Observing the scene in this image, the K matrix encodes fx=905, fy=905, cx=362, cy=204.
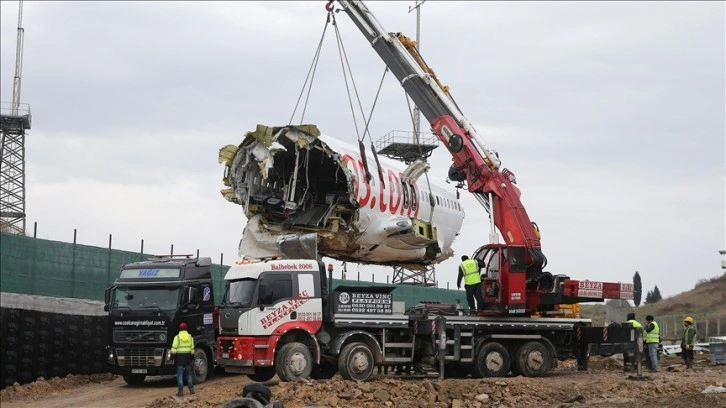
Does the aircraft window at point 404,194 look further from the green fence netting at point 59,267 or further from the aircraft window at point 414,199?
the green fence netting at point 59,267

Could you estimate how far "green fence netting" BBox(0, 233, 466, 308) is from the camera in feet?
73.0

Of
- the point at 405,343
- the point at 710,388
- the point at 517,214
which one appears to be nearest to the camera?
the point at 710,388

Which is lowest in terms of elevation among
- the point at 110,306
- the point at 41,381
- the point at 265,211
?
the point at 41,381

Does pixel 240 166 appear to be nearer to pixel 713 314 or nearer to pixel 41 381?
pixel 41 381

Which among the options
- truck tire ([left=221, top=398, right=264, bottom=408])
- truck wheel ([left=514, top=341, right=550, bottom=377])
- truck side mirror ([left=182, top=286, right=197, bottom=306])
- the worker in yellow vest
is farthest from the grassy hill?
truck tire ([left=221, top=398, right=264, bottom=408])

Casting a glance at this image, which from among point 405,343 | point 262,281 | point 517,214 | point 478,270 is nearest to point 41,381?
point 262,281

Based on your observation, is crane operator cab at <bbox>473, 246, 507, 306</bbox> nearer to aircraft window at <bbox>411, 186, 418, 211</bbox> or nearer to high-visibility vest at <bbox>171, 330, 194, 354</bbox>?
aircraft window at <bbox>411, 186, 418, 211</bbox>

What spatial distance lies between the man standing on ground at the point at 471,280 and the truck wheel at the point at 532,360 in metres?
1.56

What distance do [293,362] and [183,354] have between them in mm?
2538

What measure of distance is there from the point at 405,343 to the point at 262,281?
152 inches

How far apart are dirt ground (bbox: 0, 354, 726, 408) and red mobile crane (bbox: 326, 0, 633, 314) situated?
215 centimetres

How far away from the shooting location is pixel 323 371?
834 inches

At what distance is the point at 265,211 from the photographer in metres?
21.7

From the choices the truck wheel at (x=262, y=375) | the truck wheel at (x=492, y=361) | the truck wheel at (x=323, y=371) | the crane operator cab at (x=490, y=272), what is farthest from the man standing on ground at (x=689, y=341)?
the truck wheel at (x=262, y=375)
